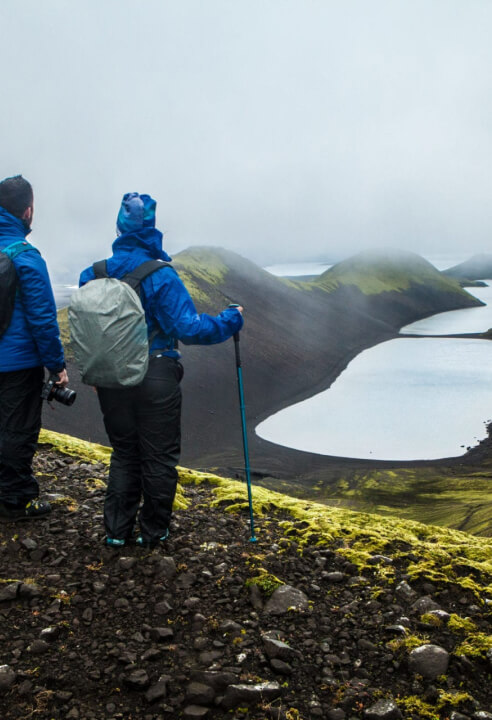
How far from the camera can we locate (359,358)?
5778 inches

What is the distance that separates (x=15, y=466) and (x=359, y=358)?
14465 centimetres

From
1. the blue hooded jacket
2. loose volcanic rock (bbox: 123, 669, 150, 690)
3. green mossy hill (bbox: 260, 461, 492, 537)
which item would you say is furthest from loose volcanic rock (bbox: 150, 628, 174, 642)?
green mossy hill (bbox: 260, 461, 492, 537)

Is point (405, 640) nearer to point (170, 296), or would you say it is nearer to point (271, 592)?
point (271, 592)

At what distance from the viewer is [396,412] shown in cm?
9212

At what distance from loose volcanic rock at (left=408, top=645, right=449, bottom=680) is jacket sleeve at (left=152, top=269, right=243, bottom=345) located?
10.6 ft

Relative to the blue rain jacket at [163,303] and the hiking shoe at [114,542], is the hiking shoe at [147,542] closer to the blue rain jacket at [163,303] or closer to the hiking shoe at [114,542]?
the hiking shoe at [114,542]

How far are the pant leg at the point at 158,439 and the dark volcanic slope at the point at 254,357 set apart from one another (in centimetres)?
5179

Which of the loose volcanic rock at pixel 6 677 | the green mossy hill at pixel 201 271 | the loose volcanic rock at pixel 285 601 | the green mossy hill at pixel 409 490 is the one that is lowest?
the green mossy hill at pixel 409 490

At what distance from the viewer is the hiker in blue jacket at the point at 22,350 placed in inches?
230

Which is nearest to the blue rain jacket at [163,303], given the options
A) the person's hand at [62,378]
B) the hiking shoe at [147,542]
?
the person's hand at [62,378]

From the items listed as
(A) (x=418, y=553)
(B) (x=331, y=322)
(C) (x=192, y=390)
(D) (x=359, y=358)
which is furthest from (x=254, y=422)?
(B) (x=331, y=322)

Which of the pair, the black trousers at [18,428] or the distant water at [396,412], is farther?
the distant water at [396,412]

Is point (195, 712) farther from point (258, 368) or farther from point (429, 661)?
point (258, 368)

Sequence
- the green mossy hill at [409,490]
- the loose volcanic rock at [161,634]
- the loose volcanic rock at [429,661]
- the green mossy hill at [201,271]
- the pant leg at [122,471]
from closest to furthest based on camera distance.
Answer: the loose volcanic rock at [429,661] < the loose volcanic rock at [161,634] < the pant leg at [122,471] < the green mossy hill at [409,490] < the green mossy hill at [201,271]
